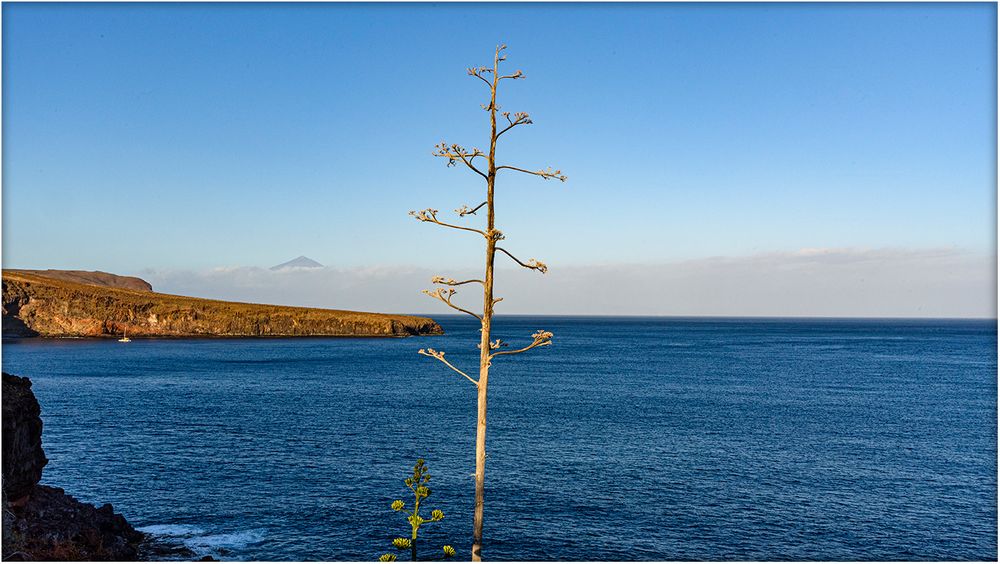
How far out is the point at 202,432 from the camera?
209 ft

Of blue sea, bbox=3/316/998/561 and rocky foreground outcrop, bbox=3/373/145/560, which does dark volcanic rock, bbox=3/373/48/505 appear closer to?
rocky foreground outcrop, bbox=3/373/145/560

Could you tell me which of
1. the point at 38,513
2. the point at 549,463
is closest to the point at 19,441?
the point at 38,513

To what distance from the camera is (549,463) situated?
174 feet

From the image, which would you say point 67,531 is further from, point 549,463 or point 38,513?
point 549,463

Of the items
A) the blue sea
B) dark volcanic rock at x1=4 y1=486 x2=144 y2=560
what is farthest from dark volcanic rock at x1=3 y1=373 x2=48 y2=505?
the blue sea

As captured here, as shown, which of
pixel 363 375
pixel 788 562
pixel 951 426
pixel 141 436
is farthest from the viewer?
pixel 363 375

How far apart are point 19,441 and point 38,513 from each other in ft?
12.5

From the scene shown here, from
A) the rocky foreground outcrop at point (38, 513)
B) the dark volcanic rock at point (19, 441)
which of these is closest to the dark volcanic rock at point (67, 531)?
the rocky foreground outcrop at point (38, 513)

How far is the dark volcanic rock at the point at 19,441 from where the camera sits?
32.2 m

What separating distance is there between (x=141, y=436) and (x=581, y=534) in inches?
1793

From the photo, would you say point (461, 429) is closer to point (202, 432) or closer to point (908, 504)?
point (202, 432)

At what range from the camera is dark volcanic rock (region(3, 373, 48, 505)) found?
3225 cm

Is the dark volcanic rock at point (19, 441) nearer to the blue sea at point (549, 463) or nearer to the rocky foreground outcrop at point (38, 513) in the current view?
the rocky foreground outcrop at point (38, 513)

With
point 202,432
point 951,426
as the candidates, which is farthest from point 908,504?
point 202,432
